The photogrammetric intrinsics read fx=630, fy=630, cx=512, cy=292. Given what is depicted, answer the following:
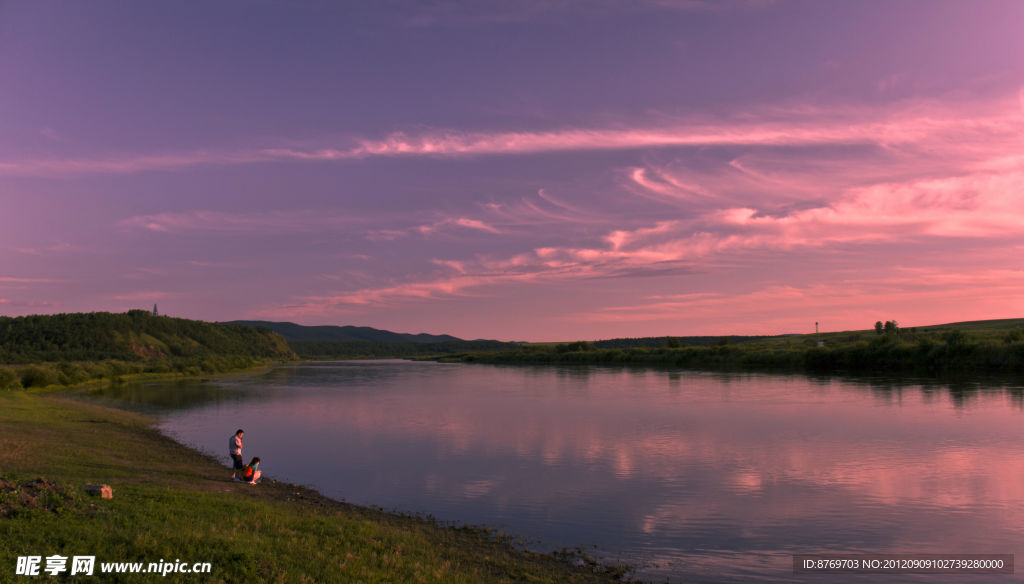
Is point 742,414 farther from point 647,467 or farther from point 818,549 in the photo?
point 818,549

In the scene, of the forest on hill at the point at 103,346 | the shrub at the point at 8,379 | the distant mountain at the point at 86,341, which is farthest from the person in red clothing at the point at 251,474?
the distant mountain at the point at 86,341

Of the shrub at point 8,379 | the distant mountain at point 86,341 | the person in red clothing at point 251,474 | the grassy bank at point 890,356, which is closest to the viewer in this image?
the person in red clothing at point 251,474

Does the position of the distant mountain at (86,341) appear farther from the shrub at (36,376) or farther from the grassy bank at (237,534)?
the grassy bank at (237,534)

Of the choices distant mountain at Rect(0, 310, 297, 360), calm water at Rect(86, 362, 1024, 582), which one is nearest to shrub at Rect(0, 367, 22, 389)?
calm water at Rect(86, 362, 1024, 582)

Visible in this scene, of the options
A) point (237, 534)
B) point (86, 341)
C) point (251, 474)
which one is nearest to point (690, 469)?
point (251, 474)

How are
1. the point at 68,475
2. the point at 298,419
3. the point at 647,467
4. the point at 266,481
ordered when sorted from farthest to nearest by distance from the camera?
the point at 298,419 → the point at 647,467 → the point at 266,481 → the point at 68,475

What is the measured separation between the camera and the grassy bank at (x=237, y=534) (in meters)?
9.47

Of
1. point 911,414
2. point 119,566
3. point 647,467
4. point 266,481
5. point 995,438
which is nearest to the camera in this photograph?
point 119,566

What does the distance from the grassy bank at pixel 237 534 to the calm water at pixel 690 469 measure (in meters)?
2.22

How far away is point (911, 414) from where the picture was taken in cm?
3728

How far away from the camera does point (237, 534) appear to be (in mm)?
11102

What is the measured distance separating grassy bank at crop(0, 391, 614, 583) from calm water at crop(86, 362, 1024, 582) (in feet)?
7.30

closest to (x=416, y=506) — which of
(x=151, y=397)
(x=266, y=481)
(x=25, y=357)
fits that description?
(x=266, y=481)

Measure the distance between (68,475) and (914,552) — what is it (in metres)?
21.5
